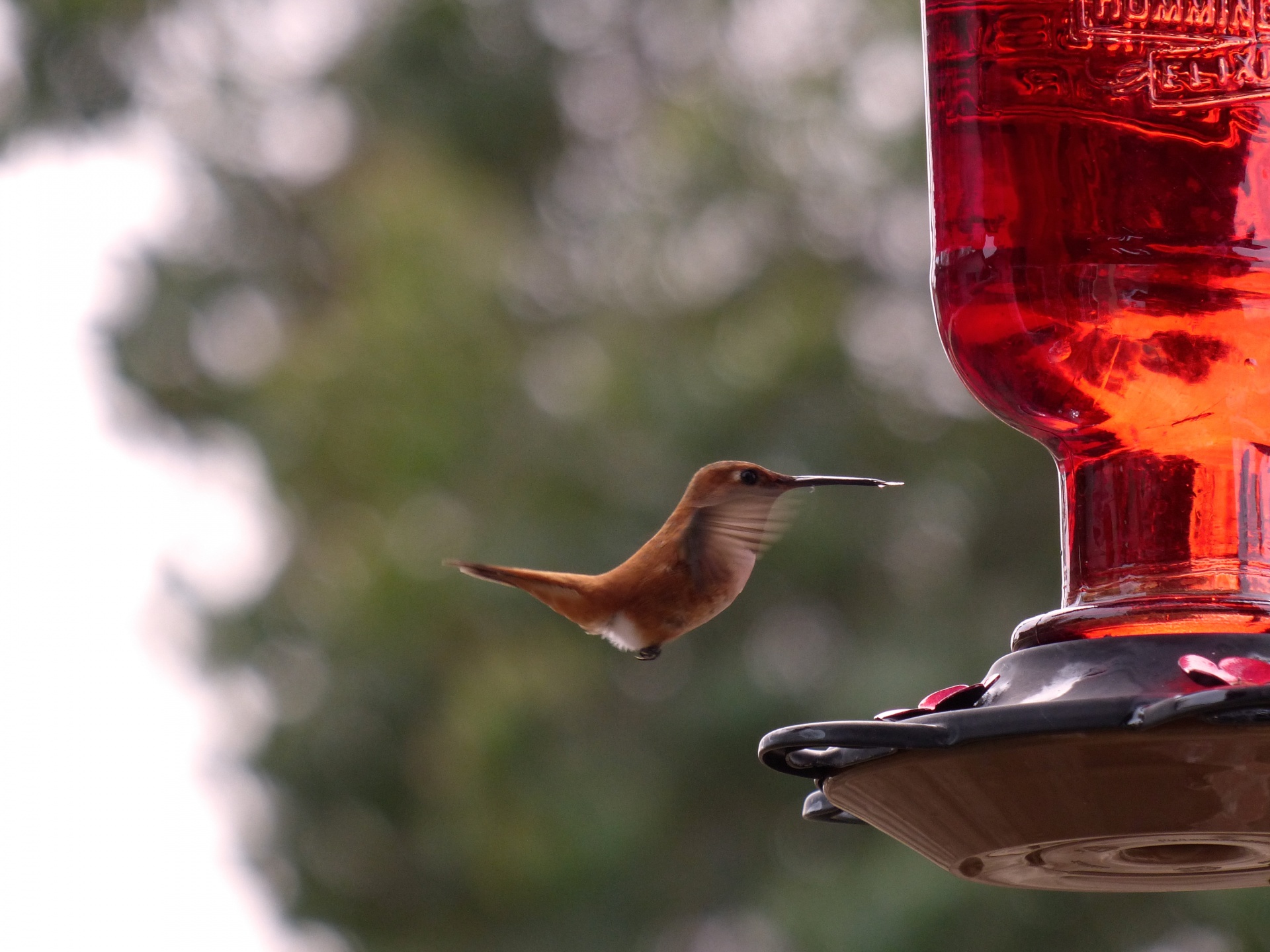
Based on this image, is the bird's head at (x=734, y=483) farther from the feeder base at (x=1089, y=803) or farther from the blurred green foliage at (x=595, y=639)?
the blurred green foliage at (x=595, y=639)

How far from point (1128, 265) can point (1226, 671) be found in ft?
2.03

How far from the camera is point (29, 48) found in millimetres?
14008

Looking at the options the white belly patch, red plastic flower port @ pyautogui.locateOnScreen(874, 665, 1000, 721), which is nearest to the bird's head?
the white belly patch

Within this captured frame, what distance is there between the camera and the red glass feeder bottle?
6.61 ft

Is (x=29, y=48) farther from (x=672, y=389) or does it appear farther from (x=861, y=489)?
(x=861, y=489)

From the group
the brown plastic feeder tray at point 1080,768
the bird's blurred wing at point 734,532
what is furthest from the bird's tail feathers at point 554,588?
the brown plastic feeder tray at point 1080,768

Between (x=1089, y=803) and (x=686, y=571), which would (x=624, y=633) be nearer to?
(x=686, y=571)

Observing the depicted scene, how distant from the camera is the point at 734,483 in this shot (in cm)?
302

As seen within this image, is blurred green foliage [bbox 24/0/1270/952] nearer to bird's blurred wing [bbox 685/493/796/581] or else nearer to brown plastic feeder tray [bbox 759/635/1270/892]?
bird's blurred wing [bbox 685/493/796/581]

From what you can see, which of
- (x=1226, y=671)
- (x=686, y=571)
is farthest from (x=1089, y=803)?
(x=686, y=571)

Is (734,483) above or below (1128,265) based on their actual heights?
below

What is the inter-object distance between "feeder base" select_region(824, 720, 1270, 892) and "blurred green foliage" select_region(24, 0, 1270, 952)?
5898mm

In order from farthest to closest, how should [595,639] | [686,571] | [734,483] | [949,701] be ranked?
[595,639] → [686,571] → [734,483] → [949,701]

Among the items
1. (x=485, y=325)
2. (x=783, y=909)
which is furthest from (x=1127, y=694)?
(x=485, y=325)
